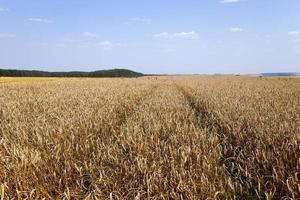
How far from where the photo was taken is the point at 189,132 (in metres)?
5.19

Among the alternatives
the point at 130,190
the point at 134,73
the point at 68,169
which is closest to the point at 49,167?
the point at 68,169

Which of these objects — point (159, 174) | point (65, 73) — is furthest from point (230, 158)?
point (65, 73)

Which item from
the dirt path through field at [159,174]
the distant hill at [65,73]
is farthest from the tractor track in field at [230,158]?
the distant hill at [65,73]

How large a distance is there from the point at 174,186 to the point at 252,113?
4520 mm

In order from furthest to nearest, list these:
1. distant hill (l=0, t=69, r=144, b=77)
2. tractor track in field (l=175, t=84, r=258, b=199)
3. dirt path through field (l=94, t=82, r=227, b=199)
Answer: distant hill (l=0, t=69, r=144, b=77)
tractor track in field (l=175, t=84, r=258, b=199)
dirt path through field (l=94, t=82, r=227, b=199)

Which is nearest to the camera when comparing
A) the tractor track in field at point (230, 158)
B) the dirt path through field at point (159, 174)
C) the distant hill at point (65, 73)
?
the dirt path through field at point (159, 174)

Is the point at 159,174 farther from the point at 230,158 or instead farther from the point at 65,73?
the point at 65,73

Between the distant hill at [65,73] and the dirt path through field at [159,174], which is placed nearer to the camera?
the dirt path through field at [159,174]

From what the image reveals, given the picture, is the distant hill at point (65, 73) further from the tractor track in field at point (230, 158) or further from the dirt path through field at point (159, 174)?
the dirt path through field at point (159, 174)

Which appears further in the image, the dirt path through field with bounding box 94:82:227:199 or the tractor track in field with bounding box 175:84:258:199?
the tractor track in field with bounding box 175:84:258:199

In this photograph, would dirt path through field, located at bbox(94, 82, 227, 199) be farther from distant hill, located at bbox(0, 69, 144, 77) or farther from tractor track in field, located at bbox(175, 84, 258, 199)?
distant hill, located at bbox(0, 69, 144, 77)

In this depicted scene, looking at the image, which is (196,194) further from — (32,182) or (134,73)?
(134,73)

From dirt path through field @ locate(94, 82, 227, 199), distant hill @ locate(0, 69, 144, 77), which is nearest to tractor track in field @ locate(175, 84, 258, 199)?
dirt path through field @ locate(94, 82, 227, 199)

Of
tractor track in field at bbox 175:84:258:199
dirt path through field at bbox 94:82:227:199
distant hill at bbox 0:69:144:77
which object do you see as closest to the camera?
dirt path through field at bbox 94:82:227:199
